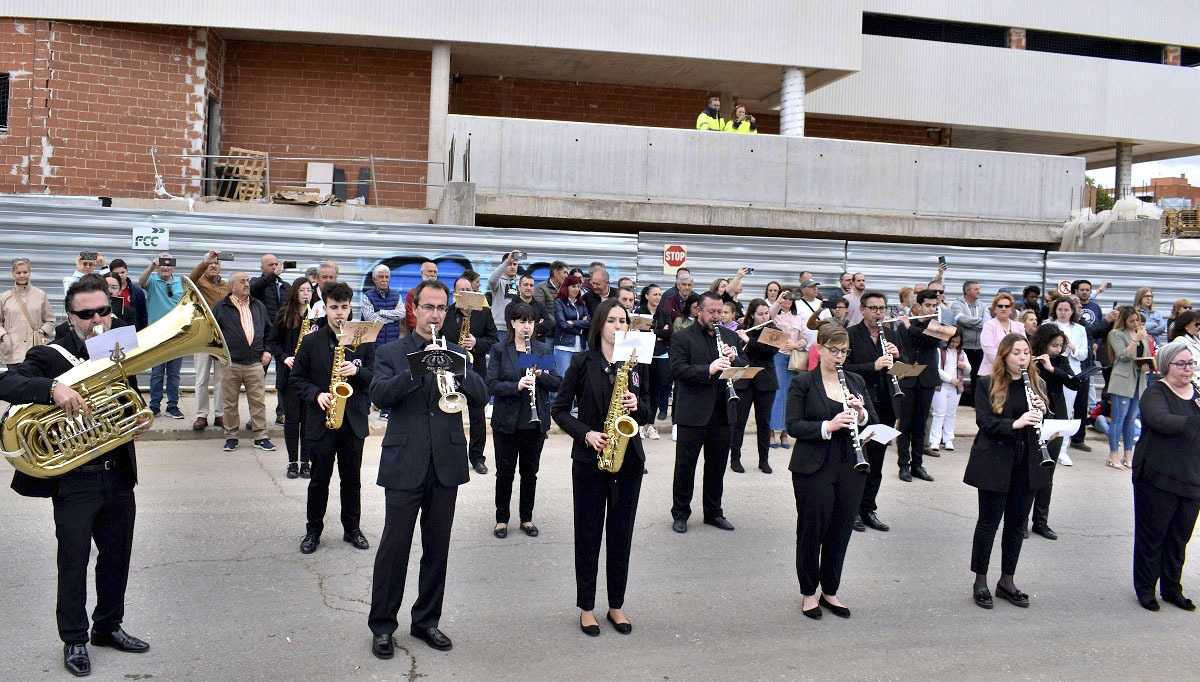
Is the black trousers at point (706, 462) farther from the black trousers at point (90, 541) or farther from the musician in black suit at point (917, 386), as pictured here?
the black trousers at point (90, 541)

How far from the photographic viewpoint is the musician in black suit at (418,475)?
530 cm

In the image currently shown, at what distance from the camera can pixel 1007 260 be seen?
16984mm

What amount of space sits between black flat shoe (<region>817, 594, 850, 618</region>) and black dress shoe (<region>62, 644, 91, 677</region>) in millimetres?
4229

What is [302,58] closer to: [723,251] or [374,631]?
[723,251]

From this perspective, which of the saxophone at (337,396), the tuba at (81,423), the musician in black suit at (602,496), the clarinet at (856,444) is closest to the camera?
the tuba at (81,423)

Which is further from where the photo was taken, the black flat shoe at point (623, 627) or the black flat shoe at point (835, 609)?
the black flat shoe at point (835, 609)

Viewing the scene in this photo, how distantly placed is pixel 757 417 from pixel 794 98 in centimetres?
1218

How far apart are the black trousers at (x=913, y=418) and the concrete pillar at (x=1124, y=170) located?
20247mm

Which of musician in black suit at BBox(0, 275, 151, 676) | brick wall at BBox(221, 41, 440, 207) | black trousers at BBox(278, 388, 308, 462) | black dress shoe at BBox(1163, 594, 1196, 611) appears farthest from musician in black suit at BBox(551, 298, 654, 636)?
brick wall at BBox(221, 41, 440, 207)

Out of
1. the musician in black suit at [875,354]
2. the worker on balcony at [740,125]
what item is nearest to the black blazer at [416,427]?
the musician in black suit at [875,354]

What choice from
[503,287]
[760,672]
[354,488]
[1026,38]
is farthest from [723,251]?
[1026,38]

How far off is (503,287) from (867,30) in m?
15.7

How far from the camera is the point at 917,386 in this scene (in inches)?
403

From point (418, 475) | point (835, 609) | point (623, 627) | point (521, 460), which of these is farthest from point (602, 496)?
point (521, 460)
